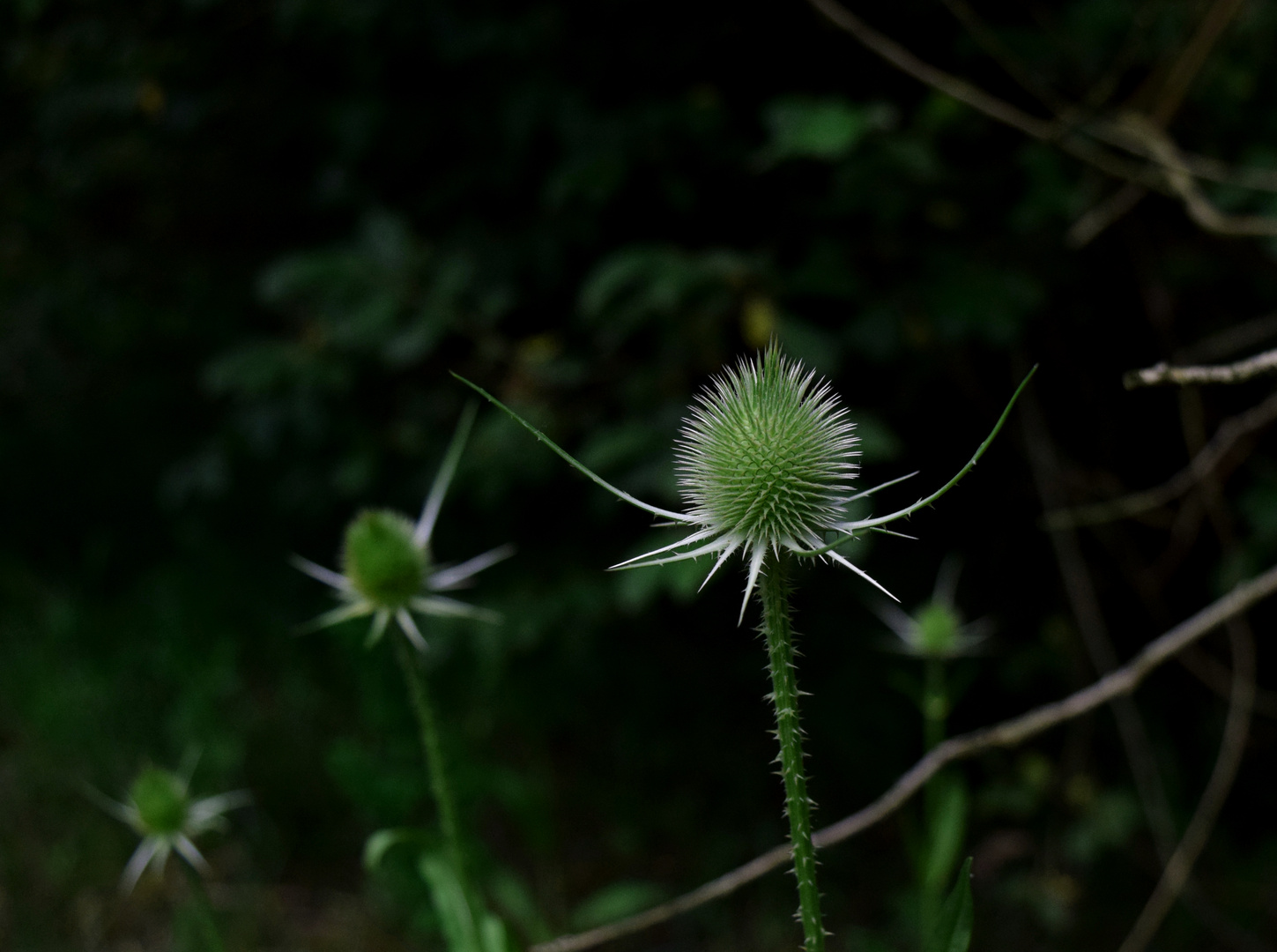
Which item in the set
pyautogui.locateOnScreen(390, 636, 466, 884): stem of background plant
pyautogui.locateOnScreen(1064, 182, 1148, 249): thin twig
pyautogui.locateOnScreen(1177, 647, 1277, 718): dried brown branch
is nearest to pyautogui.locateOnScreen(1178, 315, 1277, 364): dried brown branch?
pyautogui.locateOnScreen(1064, 182, 1148, 249): thin twig

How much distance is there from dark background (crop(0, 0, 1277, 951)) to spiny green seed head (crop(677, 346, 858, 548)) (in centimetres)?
100

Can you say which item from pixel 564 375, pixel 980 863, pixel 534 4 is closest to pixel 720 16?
pixel 534 4

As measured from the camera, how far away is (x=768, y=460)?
87cm

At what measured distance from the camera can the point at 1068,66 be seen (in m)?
2.53

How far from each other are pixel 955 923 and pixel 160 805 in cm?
132

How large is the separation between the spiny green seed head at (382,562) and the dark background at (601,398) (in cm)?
44

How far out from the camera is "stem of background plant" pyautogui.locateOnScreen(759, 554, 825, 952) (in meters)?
0.70

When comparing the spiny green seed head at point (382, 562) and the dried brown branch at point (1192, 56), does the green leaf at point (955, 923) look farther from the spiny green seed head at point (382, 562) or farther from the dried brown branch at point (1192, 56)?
the dried brown branch at point (1192, 56)

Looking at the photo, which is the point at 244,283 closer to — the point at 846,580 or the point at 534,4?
the point at 534,4

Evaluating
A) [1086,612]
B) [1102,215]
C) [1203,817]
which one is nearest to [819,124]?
[1102,215]

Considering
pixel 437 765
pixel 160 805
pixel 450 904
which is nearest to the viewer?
pixel 437 765

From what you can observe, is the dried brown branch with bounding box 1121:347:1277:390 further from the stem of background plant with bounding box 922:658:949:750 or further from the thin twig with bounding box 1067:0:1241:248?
the thin twig with bounding box 1067:0:1241:248

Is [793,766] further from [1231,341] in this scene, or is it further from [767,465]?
[1231,341]

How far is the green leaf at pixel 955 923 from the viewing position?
78 cm
